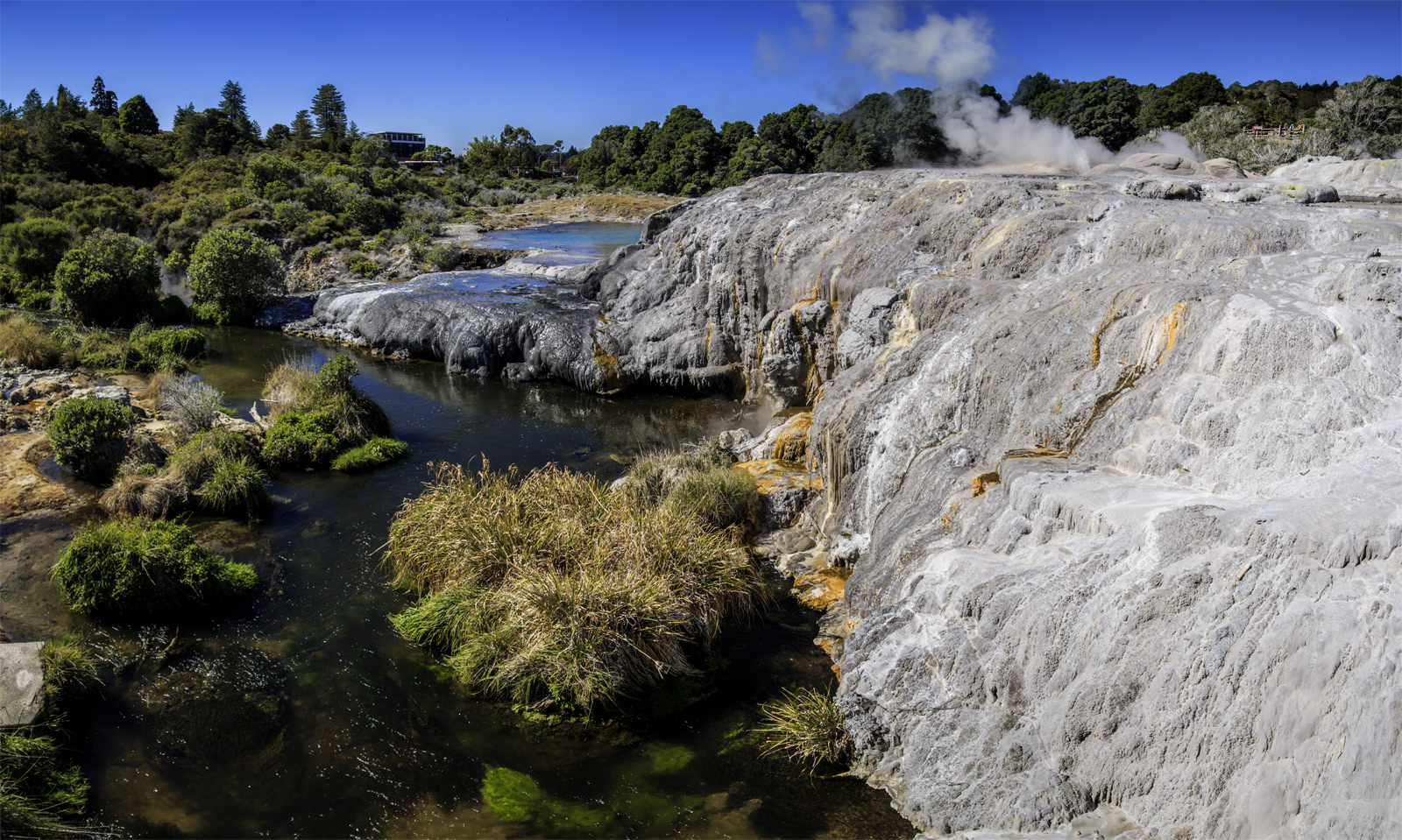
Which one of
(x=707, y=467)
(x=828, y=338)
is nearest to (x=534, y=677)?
(x=707, y=467)

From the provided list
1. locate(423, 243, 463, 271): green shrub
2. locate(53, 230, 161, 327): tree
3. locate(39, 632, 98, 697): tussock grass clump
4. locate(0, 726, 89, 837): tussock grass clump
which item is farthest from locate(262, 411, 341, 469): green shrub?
locate(423, 243, 463, 271): green shrub

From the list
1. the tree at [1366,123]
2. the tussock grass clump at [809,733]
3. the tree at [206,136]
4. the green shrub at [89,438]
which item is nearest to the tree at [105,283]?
the green shrub at [89,438]

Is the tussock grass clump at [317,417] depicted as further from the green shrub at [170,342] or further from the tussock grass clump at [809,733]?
the tussock grass clump at [809,733]

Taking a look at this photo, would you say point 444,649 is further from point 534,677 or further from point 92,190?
point 92,190

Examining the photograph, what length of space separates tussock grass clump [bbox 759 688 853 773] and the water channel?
8.0 inches

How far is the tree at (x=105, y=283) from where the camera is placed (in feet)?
91.1

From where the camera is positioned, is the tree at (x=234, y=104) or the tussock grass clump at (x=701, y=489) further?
the tree at (x=234, y=104)

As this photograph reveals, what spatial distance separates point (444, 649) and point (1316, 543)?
1009cm

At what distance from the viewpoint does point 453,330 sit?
1093 inches

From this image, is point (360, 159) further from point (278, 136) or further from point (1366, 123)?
point (1366, 123)

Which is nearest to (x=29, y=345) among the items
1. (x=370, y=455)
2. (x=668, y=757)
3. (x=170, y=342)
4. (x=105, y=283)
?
(x=170, y=342)

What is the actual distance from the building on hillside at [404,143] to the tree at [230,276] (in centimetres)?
9297

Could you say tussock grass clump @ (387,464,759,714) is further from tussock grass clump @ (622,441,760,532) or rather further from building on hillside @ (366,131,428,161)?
building on hillside @ (366,131,428,161)

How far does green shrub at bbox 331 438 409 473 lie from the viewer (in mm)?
17469
